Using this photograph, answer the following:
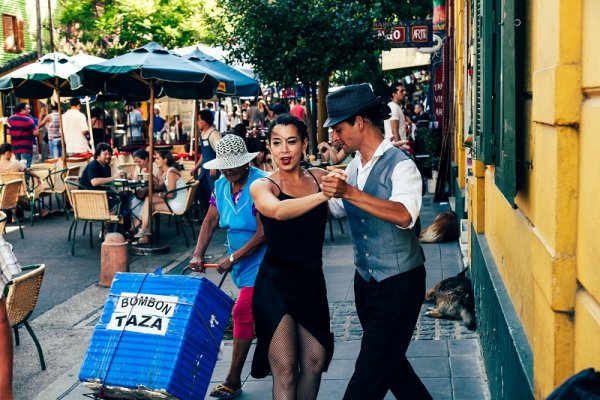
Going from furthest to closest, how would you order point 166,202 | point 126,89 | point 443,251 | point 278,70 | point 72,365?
point 278,70 → point 126,89 → point 166,202 → point 443,251 → point 72,365

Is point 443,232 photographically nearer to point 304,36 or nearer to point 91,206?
point 91,206

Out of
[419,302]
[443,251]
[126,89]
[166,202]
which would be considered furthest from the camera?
[126,89]

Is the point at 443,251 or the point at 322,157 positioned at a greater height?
the point at 322,157

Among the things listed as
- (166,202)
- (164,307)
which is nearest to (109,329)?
(164,307)

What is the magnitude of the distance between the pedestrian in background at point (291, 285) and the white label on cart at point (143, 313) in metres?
0.54

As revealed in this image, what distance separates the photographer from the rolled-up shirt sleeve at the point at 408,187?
4180 mm

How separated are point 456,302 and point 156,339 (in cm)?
394

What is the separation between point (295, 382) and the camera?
4.81m

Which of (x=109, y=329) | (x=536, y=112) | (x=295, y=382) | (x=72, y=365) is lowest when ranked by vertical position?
(x=72, y=365)

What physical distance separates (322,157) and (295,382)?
10457 mm

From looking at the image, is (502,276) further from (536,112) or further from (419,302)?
(536,112)

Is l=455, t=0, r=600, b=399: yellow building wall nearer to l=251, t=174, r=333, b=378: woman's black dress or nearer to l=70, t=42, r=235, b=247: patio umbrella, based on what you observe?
l=251, t=174, r=333, b=378: woman's black dress

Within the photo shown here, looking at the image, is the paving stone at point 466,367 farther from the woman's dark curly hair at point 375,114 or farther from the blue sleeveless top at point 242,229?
the woman's dark curly hair at point 375,114

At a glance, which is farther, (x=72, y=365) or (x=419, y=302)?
(x=72, y=365)
